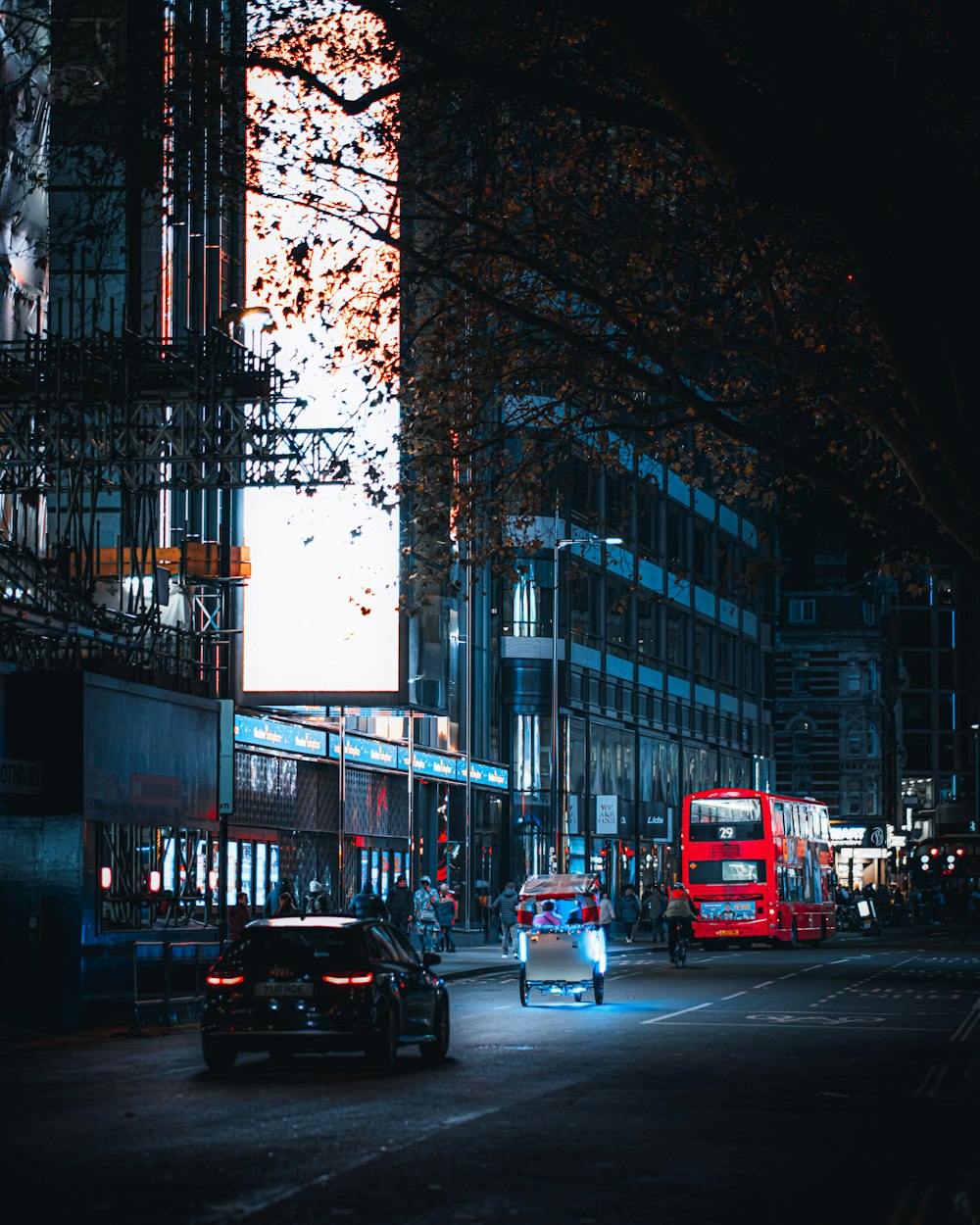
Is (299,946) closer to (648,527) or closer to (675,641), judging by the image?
(648,527)

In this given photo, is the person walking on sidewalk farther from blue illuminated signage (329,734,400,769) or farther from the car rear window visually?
the car rear window

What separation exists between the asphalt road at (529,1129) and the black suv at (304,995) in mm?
352

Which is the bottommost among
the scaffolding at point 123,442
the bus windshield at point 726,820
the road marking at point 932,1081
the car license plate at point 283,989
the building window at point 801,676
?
the road marking at point 932,1081

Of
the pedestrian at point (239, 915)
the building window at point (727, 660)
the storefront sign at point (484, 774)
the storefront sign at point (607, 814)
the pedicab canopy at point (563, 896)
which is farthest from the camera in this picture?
the building window at point (727, 660)

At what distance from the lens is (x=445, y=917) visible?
50.2 m

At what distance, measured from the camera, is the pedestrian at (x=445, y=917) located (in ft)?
165

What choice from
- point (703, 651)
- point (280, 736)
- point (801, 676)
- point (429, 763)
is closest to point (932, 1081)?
point (280, 736)

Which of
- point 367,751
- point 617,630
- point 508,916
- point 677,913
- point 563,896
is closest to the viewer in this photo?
point 563,896

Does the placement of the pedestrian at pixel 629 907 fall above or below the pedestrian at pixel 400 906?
below

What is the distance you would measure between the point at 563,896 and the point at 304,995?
535 inches

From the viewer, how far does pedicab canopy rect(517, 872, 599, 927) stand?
3108cm

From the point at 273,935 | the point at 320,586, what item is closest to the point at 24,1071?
the point at 273,935

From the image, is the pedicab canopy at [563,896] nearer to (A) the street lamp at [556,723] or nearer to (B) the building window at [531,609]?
(A) the street lamp at [556,723]

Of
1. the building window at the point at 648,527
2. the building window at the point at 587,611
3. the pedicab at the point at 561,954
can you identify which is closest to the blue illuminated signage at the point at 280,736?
the pedicab at the point at 561,954
